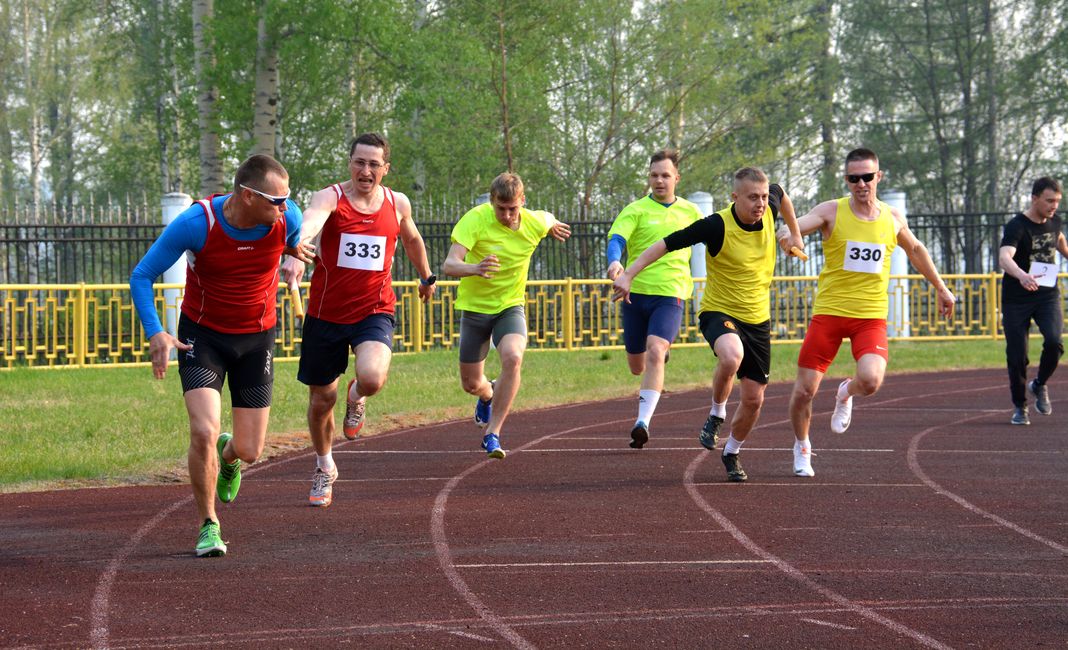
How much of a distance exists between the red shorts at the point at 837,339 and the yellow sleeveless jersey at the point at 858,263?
1.9 inches

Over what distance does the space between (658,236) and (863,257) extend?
199 cm

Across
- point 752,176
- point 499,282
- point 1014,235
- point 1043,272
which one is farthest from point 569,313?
point 752,176

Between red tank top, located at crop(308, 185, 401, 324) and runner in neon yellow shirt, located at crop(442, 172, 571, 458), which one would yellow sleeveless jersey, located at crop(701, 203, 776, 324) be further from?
red tank top, located at crop(308, 185, 401, 324)

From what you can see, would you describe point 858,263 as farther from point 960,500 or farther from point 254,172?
point 254,172

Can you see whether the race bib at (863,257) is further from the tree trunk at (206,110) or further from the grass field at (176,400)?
the tree trunk at (206,110)

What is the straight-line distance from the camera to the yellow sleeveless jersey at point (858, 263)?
9.33m

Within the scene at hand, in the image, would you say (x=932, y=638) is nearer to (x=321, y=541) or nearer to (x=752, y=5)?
(x=321, y=541)

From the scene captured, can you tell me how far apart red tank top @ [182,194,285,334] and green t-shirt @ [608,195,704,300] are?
167 inches

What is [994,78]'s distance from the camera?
133 feet

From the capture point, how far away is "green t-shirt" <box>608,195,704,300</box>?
10766 mm

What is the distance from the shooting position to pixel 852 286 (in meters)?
9.38

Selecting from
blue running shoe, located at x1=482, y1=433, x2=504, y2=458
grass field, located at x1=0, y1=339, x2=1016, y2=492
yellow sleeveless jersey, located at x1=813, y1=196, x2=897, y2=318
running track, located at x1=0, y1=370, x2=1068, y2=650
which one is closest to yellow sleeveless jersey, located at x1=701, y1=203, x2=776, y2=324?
yellow sleeveless jersey, located at x1=813, y1=196, x2=897, y2=318

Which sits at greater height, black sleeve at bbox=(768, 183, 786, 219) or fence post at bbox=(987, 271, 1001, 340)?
black sleeve at bbox=(768, 183, 786, 219)

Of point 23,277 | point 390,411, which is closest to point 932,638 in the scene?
point 390,411
